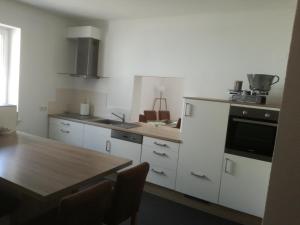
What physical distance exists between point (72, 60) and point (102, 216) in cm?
345

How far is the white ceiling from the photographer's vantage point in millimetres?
2943

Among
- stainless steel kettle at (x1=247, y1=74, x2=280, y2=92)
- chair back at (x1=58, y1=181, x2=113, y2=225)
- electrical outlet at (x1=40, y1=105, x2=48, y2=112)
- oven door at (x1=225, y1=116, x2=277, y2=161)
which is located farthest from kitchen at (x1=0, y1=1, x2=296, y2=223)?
chair back at (x1=58, y1=181, x2=113, y2=225)

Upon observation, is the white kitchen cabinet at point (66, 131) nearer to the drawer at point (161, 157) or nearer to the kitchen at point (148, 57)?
the kitchen at point (148, 57)

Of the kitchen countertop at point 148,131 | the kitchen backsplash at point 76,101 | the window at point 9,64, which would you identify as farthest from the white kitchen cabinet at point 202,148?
the window at point 9,64

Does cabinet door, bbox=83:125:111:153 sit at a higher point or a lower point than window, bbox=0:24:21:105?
lower

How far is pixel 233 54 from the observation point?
3287mm

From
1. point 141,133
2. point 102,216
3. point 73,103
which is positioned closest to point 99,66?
point 73,103

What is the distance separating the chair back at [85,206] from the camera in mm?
1396

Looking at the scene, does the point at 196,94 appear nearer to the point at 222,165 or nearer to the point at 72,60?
the point at 222,165

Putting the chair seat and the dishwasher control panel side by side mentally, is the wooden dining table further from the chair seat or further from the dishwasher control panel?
the dishwasher control panel

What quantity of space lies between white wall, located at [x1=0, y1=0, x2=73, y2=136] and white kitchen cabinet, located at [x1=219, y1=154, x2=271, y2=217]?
2.97 meters

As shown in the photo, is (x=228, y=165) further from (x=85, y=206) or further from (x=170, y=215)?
(x=85, y=206)

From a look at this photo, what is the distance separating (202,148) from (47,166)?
1.75m

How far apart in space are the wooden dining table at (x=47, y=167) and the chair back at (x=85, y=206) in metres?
0.13
